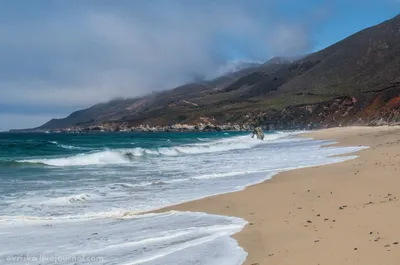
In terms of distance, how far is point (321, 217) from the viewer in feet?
25.8

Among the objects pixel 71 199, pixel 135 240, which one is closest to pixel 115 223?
pixel 135 240

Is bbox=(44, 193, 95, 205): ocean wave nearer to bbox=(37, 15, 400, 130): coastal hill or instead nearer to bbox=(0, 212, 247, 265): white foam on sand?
bbox=(0, 212, 247, 265): white foam on sand

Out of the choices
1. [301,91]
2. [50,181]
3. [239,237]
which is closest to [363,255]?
[239,237]

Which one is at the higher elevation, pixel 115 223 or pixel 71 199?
pixel 71 199

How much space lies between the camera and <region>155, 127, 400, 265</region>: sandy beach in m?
5.60

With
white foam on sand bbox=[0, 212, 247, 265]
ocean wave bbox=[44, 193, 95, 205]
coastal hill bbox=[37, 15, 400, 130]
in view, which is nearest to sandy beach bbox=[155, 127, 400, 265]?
white foam on sand bbox=[0, 212, 247, 265]

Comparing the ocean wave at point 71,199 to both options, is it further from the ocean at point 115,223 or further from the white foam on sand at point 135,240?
the white foam on sand at point 135,240

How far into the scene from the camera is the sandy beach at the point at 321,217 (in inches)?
221

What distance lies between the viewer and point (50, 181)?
56.3 feet

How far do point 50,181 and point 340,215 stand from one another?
13.1 m

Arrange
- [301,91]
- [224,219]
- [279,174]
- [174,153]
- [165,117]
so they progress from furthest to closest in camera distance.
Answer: [165,117]
[301,91]
[174,153]
[279,174]
[224,219]

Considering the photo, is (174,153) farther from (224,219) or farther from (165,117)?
(165,117)

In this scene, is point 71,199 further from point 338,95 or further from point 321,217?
point 338,95

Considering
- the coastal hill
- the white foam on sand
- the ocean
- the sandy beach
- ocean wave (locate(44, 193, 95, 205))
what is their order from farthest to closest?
the coastal hill → ocean wave (locate(44, 193, 95, 205)) → the ocean → the white foam on sand → the sandy beach
